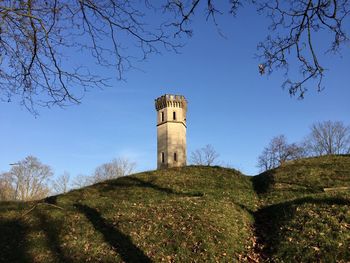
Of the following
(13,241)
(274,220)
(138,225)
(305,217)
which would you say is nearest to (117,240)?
(138,225)

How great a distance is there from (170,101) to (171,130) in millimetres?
4744

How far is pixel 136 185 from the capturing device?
20.9 metres

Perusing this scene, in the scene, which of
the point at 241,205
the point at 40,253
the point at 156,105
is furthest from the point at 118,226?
the point at 156,105

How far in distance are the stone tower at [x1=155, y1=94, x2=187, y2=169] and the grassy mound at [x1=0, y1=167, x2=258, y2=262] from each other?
39388 mm

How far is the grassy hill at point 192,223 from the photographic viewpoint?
1160 cm

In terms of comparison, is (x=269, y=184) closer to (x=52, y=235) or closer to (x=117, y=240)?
(x=117, y=240)

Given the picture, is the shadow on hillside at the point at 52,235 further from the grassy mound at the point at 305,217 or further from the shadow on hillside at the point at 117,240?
the grassy mound at the point at 305,217

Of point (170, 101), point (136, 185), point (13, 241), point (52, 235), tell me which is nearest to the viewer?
point (13, 241)

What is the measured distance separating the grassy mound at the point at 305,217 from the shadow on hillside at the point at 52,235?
17.8ft

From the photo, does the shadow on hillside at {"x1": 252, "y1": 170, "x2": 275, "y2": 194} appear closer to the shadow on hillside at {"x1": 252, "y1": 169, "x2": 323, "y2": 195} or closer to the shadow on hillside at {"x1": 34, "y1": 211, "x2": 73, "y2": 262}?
the shadow on hillside at {"x1": 252, "y1": 169, "x2": 323, "y2": 195}

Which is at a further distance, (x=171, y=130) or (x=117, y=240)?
(x=171, y=130)

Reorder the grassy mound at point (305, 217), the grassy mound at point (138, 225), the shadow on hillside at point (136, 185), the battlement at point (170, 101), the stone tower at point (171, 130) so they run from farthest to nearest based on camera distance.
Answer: the battlement at point (170, 101), the stone tower at point (171, 130), the shadow on hillside at point (136, 185), the grassy mound at point (138, 225), the grassy mound at point (305, 217)

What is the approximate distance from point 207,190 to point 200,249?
724cm

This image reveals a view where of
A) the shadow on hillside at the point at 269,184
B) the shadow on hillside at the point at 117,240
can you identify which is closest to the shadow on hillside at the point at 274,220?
the shadow on hillside at the point at 269,184
